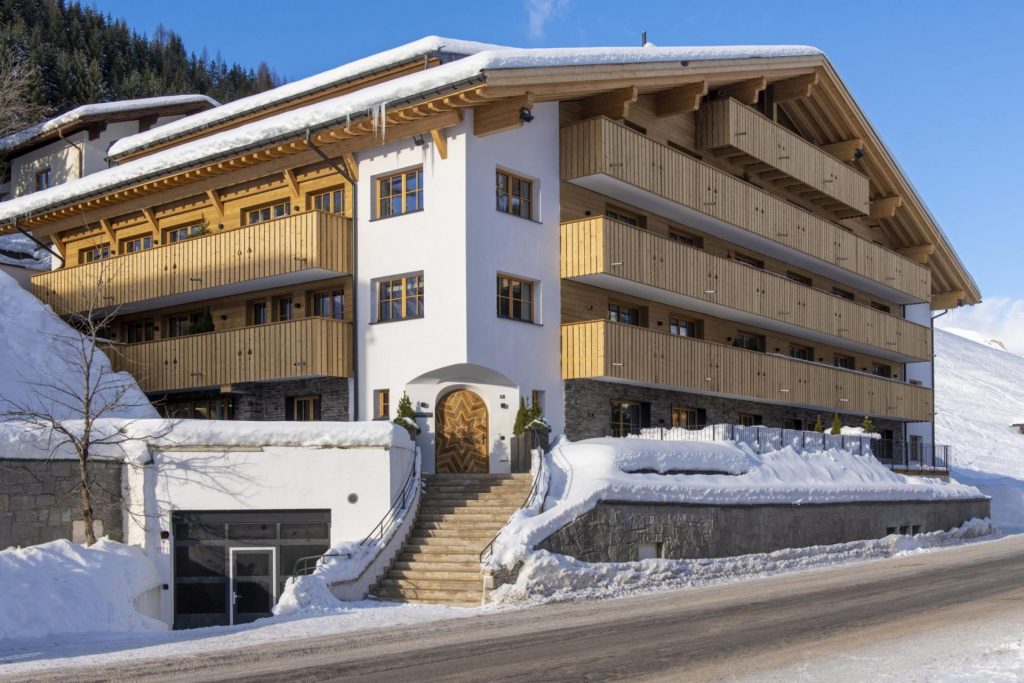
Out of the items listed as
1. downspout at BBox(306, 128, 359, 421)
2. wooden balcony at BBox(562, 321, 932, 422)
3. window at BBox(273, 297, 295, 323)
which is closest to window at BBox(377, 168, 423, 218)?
downspout at BBox(306, 128, 359, 421)

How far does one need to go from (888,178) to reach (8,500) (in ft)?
108

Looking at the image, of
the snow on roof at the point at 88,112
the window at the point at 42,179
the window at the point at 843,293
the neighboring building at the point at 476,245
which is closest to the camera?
the neighboring building at the point at 476,245

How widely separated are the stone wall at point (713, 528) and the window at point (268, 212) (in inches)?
500

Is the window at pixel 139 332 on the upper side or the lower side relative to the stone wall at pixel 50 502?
upper

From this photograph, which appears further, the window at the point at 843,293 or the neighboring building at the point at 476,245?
the window at the point at 843,293

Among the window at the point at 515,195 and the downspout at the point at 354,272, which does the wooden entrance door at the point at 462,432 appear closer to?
the downspout at the point at 354,272

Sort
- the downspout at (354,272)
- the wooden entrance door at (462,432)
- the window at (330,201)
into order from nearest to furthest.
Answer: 1. the wooden entrance door at (462,432)
2. the downspout at (354,272)
3. the window at (330,201)

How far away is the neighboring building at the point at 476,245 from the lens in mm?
26281

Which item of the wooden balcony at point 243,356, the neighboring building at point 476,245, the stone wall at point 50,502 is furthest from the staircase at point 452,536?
the stone wall at point 50,502

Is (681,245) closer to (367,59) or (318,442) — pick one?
(367,59)

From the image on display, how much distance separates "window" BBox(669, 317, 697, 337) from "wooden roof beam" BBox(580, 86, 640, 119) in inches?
255

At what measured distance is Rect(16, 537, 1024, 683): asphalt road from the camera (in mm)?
12188

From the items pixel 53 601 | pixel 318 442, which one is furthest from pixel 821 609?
pixel 53 601

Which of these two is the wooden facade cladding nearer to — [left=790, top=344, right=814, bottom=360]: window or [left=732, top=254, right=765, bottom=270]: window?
[left=732, top=254, right=765, bottom=270]: window
